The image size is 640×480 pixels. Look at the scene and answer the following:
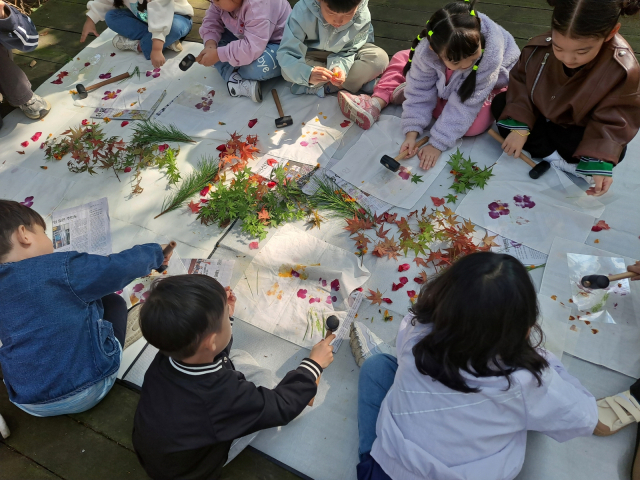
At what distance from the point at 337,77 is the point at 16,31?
1824mm

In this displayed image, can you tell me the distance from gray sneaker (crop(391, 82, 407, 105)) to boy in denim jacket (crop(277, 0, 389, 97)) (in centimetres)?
20

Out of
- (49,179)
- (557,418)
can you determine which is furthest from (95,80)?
(557,418)

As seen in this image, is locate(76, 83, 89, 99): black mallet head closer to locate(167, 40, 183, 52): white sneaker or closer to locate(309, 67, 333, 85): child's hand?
locate(167, 40, 183, 52): white sneaker

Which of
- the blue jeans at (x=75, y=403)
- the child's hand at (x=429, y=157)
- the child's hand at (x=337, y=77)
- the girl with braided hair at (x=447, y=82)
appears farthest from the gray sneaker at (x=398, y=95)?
the blue jeans at (x=75, y=403)

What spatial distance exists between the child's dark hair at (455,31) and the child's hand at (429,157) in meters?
0.49

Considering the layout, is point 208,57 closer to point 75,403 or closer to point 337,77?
point 337,77

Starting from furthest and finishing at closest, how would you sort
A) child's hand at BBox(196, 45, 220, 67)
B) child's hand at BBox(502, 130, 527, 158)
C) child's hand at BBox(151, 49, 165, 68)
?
child's hand at BBox(151, 49, 165, 68), child's hand at BBox(196, 45, 220, 67), child's hand at BBox(502, 130, 527, 158)

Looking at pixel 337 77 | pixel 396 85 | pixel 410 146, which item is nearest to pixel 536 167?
pixel 410 146

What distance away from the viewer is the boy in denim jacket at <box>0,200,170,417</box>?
1.50 m

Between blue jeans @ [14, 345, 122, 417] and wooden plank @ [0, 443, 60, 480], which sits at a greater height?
blue jeans @ [14, 345, 122, 417]

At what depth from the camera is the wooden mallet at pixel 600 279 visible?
175 centimetres

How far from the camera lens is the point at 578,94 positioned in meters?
1.98

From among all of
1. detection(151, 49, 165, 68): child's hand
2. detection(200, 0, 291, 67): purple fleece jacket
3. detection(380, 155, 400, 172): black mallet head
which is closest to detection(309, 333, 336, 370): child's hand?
detection(380, 155, 400, 172): black mallet head

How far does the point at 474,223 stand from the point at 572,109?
676mm
